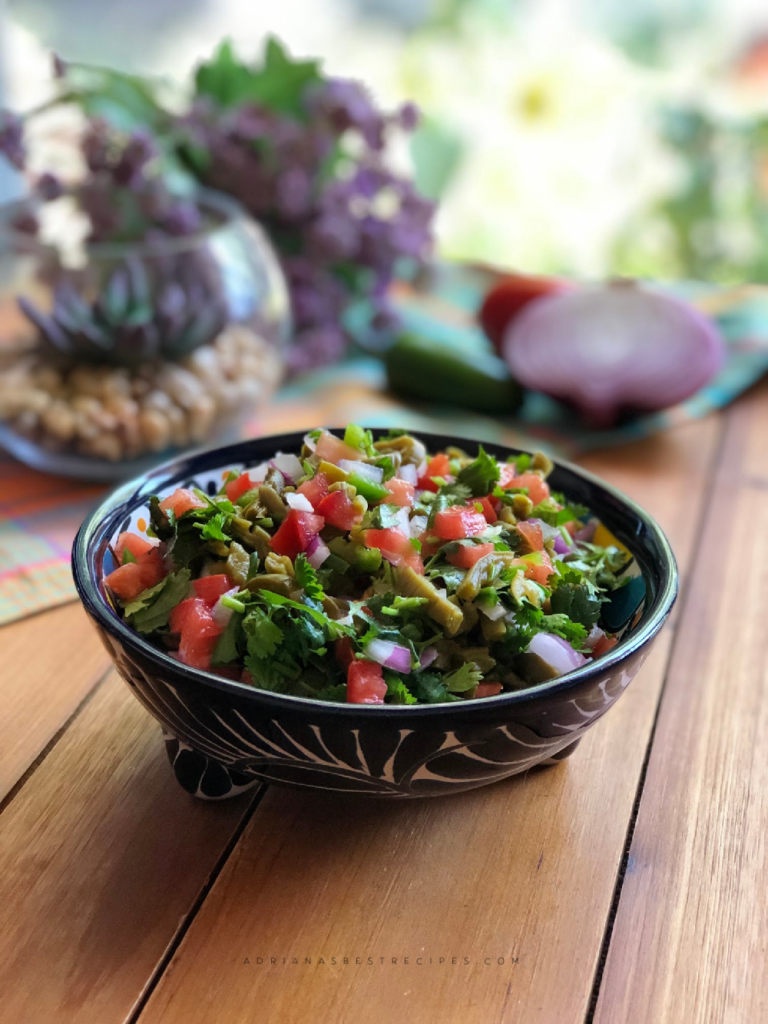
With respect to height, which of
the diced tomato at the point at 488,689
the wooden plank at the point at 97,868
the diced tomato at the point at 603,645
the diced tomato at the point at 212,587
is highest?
the diced tomato at the point at 212,587

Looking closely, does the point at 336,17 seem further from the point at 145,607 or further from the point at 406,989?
the point at 406,989

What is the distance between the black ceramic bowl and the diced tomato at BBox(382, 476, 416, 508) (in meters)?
0.33

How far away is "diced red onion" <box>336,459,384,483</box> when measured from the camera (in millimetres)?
1309

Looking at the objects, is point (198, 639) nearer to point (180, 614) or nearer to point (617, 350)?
point (180, 614)

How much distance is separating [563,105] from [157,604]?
344 cm

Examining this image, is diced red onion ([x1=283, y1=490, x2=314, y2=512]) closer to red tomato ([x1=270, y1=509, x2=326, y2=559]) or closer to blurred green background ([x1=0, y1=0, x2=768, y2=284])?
red tomato ([x1=270, y1=509, x2=326, y2=559])

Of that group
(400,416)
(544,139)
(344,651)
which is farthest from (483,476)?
(544,139)

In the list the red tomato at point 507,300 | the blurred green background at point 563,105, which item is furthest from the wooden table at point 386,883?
the blurred green background at point 563,105

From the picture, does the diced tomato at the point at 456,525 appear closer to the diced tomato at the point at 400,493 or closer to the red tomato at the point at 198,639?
the diced tomato at the point at 400,493

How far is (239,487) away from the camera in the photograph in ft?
4.49

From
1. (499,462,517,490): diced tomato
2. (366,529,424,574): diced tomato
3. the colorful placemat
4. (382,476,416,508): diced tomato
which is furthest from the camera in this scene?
the colorful placemat

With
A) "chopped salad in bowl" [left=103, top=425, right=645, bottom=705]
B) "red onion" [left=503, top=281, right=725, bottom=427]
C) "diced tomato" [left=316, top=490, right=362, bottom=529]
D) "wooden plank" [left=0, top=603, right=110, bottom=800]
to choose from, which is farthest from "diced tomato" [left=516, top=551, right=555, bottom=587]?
"red onion" [left=503, top=281, right=725, bottom=427]

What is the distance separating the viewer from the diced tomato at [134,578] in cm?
122

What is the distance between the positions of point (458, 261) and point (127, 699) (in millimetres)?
2305
